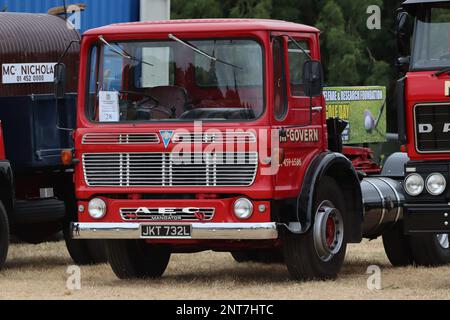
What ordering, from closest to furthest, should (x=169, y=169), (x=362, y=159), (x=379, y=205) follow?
1. (x=169, y=169)
2. (x=379, y=205)
3. (x=362, y=159)

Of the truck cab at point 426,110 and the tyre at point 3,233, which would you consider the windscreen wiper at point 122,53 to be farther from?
the truck cab at point 426,110

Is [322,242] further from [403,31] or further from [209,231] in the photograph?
[403,31]

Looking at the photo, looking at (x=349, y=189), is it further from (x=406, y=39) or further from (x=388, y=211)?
(x=406, y=39)

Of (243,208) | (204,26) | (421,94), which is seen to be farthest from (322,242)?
(204,26)

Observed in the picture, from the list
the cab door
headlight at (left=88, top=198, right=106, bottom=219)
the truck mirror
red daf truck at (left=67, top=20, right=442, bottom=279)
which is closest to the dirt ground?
red daf truck at (left=67, top=20, right=442, bottom=279)

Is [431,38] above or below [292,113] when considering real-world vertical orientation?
above

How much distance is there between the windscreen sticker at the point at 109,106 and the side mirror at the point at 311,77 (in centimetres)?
174

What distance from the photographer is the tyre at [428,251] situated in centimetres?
1413

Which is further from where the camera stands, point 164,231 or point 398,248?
point 398,248

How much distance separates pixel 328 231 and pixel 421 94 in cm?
182

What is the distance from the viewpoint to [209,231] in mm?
11578

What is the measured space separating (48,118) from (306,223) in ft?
11.4

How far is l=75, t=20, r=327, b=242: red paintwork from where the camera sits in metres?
11.6

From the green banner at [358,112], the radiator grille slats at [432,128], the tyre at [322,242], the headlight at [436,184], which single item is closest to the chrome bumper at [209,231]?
the tyre at [322,242]
